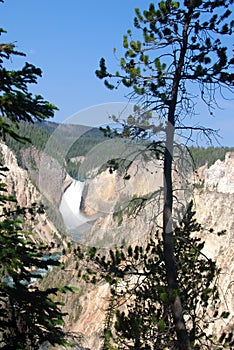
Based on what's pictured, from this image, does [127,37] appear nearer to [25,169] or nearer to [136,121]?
[136,121]

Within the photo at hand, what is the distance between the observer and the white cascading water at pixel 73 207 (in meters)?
8.38

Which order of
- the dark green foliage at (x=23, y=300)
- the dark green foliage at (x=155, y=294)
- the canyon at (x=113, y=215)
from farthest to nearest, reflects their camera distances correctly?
the canyon at (x=113, y=215) → the dark green foliage at (x=155, y=294) → the dark green foliage at (x=23, y=300)

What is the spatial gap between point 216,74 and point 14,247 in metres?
4.59

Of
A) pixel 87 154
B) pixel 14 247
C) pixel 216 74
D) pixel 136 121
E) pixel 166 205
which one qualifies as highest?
pixel 216 74

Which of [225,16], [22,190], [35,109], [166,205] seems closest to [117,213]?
[166,205]

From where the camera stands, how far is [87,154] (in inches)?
310

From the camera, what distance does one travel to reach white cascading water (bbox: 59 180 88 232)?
838 cm

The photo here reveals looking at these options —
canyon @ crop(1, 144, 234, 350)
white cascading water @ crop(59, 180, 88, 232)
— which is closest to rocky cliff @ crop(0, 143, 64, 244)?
canyon @ crop(1, 144, 234, 350)

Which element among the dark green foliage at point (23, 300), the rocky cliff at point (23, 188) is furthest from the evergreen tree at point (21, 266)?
the rocky cliff at point (23, 188)

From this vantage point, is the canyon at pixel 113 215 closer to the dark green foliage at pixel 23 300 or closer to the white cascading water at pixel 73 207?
the white cascading water at pixel 73 207

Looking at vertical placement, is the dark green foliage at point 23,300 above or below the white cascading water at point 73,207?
below

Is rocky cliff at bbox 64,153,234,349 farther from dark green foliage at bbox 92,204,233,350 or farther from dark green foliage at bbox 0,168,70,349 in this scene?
dark green foliage at bbox 0,168,70,349

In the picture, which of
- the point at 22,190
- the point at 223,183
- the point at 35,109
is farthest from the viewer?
the point at 22,190

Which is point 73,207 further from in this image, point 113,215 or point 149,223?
point 149,223
